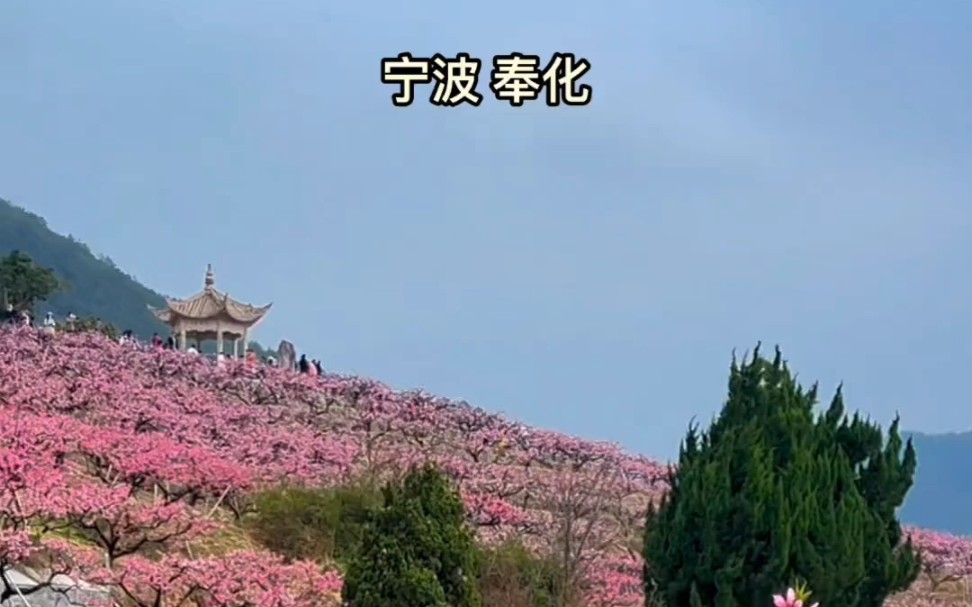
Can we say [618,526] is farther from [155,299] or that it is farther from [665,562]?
[155,299]

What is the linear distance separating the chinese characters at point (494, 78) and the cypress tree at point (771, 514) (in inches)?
84.4

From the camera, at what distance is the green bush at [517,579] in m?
8.23

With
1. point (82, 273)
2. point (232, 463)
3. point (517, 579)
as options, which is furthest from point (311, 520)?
point (82, 273)

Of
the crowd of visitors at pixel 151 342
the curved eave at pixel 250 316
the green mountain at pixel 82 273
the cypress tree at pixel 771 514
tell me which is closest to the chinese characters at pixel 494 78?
the cypress tree at pixel 771 514

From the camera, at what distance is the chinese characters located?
8852mm

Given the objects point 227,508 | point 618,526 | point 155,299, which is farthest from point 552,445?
point 155,299

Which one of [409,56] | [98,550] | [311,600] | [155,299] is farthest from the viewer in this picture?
[155,299]

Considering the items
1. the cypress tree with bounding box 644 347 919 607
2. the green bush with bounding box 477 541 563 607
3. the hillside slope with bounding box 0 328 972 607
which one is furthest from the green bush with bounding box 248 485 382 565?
the cypress tree with bounding box 644 347 919 607

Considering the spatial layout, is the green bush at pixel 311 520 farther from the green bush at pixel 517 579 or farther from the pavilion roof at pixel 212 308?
the pavilion roof at pixel 212 308

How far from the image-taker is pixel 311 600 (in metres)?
7.06

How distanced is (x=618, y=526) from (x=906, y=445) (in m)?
5.31

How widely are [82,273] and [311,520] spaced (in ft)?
255

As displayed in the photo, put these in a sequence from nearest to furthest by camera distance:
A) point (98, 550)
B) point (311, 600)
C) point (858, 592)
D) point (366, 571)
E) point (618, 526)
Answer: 1. point (366, 571)
2. point (311, 600)
3. point (858, 592)
4. point (98, 550)
5. point (618, 526)

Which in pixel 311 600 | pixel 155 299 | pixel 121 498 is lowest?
pixel 311 600
